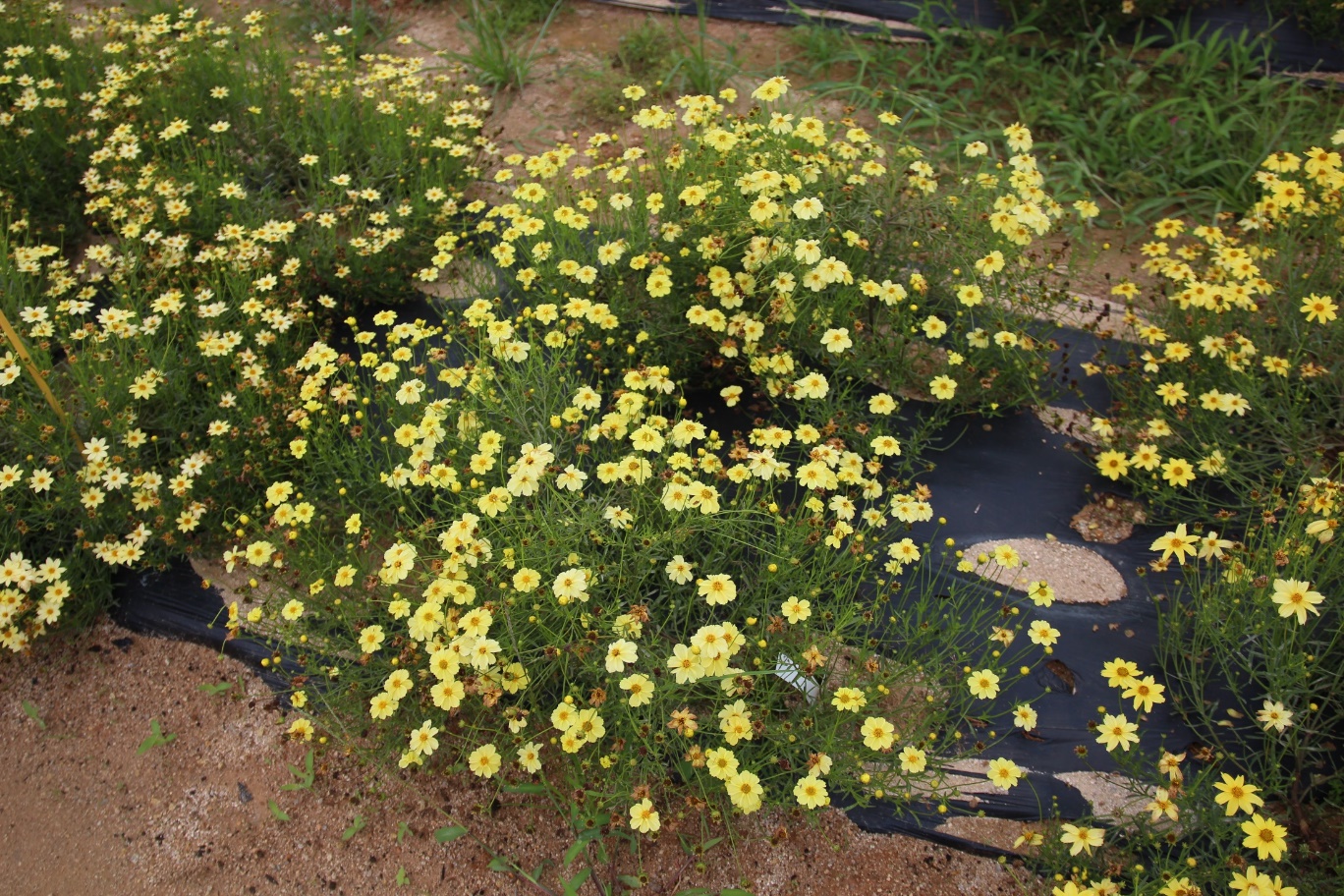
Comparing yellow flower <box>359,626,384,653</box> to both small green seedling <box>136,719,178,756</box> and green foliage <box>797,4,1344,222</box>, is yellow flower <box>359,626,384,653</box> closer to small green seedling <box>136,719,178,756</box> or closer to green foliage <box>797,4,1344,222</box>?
small green seedling <box>136,719,178,756</box>

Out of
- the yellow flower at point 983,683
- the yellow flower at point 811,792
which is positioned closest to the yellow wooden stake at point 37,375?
the yellow flower at point 811,792

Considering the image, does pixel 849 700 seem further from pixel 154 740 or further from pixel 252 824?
pixel 154 740

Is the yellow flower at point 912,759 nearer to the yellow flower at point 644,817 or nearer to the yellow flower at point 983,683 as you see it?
the yellow flower at point 983,683

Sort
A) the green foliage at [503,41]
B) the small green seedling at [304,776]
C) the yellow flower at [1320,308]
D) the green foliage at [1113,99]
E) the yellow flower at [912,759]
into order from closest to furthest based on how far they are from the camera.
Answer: the yellow flower at [912,759], the small green seedling at [304,776], the yellow flower at [1320,308], the green foliage at [1113,99], the green foliage at [503,41]

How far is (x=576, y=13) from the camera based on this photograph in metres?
5.98

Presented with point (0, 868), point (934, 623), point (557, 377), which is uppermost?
point (557, 377)

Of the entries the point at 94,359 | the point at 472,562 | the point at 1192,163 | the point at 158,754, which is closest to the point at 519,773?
the point at 472,562

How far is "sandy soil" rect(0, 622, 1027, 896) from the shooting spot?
8.40ft

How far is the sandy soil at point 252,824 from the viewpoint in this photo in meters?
2.56

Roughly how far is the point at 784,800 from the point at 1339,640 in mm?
1582

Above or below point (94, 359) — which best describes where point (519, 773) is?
below

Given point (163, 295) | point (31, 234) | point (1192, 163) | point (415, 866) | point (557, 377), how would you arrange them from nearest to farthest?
point (415, 866) < point (557, 377) < point (163, 295) < point (31, 234) < point (1192, 163)

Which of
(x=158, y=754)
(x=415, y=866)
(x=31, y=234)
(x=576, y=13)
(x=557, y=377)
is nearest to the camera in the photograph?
(x=415, y=866)

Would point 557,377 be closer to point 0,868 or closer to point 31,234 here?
point 0,868
